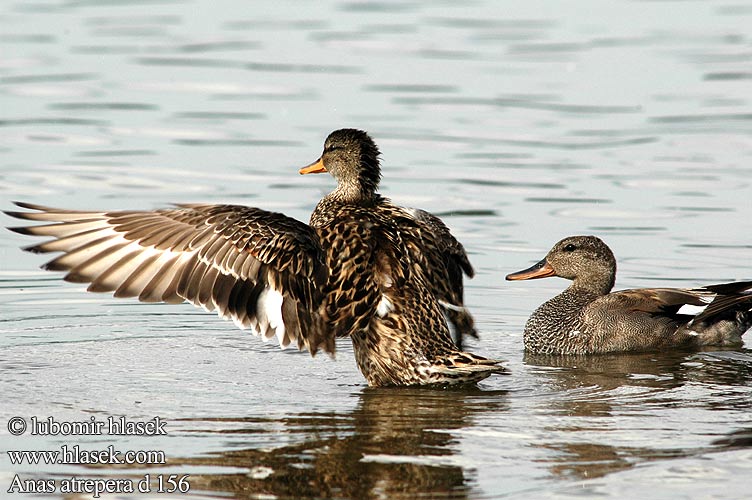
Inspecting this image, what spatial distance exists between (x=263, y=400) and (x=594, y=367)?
7.90 feet

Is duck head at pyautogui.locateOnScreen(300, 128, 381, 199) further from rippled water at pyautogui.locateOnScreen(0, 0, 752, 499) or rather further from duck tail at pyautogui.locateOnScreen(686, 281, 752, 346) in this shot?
duck tail at pyautogui.locateOnScreen(686, 281, 752, 346)

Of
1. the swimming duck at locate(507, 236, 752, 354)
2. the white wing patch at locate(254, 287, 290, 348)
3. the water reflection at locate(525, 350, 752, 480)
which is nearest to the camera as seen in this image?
the water reflection at locate(525, 350, 752, 480)

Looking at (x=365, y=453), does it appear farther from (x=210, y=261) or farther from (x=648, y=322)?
(x=648, y=322)

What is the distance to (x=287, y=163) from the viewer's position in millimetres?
14117

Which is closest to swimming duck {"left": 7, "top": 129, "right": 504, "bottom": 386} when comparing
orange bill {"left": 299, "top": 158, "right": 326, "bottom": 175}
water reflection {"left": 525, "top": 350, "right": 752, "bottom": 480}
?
water reflection {"left": 525, "top": 350, "right": 752, "bottom": 480}

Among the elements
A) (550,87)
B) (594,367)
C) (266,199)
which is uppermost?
(550,87)

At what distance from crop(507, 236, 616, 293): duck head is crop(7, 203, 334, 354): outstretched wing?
289 centimetres

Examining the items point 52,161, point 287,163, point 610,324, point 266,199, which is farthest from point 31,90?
point 610,324

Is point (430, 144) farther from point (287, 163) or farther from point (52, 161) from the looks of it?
point (52, 161)

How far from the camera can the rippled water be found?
6.67 meters

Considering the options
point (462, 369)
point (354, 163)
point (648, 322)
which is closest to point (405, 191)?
point (648, 322)

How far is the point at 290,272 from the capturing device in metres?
7.64

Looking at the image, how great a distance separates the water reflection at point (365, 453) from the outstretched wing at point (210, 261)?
0.55 metres

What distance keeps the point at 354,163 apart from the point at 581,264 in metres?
2.27
